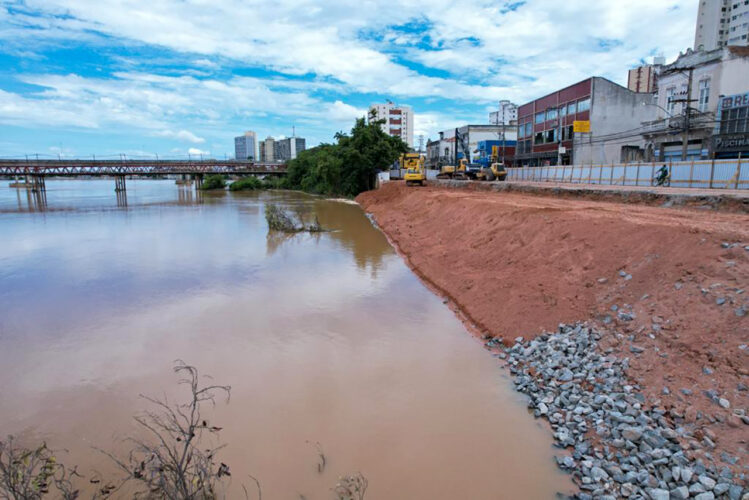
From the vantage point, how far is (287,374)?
8.70 m

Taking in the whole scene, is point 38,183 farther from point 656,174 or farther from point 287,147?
point 287,147

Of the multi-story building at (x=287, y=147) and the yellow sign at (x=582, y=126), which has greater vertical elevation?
the multi-story building at (x=287, y=147)

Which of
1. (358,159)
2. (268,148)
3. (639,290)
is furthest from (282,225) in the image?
(268,148)

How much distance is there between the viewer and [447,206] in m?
26.1

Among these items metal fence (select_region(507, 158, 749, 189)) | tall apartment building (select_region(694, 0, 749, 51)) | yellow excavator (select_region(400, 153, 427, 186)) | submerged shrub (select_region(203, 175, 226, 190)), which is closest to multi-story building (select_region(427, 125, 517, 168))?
yellow excavator (select_region(400, 153, 427, 186))

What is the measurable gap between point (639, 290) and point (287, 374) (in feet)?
23.6

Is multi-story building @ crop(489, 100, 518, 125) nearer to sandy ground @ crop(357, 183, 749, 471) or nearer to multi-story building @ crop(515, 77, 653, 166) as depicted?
multi-story building @ crop(515, 77, 653, 166)

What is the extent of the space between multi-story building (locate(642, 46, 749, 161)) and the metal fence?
13.6ft

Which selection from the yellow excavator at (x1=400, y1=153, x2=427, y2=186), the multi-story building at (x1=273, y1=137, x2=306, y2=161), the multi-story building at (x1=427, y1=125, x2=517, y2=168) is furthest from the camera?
the multi-story building at (x1=273, y1=137, x2=306, y2=161)

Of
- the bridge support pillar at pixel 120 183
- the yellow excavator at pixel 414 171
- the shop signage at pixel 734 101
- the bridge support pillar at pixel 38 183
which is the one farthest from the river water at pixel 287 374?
the bridge support pillar at pixel 38 183

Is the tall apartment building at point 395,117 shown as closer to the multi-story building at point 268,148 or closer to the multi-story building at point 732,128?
the multi-story building at point 268,148

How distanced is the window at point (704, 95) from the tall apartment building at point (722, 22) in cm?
5343

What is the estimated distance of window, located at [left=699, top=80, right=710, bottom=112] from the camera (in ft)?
114

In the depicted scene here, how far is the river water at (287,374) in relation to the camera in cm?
611
